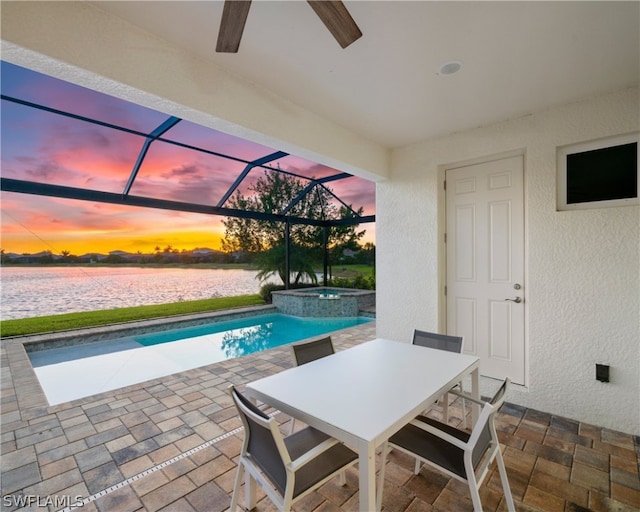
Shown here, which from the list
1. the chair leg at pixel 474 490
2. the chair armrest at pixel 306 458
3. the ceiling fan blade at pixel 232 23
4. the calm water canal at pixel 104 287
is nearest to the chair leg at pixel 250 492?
the chair armrest at pixel 306 458

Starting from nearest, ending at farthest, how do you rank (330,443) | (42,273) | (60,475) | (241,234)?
(330,443)
(60,475)
(42,273)
(241,234)

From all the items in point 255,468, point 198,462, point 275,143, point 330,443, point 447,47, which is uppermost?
point 447,47

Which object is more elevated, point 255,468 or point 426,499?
point 255,468

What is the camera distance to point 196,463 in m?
2.12

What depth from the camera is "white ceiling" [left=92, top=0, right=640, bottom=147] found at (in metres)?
1.70

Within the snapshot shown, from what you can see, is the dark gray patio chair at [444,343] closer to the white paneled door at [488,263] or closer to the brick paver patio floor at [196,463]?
the brick paver patio floor at [196,463]

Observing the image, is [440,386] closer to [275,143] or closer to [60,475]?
[275,143]

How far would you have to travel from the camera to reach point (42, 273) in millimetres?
6574

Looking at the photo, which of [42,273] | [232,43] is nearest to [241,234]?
[42,273]

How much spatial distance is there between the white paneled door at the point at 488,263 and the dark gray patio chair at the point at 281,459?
2449mm

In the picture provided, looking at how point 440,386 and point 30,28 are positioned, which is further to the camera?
point 440,386

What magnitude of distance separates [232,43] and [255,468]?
2117 mm

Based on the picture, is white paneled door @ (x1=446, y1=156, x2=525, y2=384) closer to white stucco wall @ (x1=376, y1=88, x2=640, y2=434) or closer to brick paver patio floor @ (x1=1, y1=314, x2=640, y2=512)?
white stucco wall @ (x1=376, y1=88, x2=640, y2=434)

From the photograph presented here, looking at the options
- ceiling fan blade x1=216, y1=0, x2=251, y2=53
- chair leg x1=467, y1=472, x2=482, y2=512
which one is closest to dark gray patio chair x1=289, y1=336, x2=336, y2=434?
chair leg x1=467, y1=472, x2=482, y2=512
